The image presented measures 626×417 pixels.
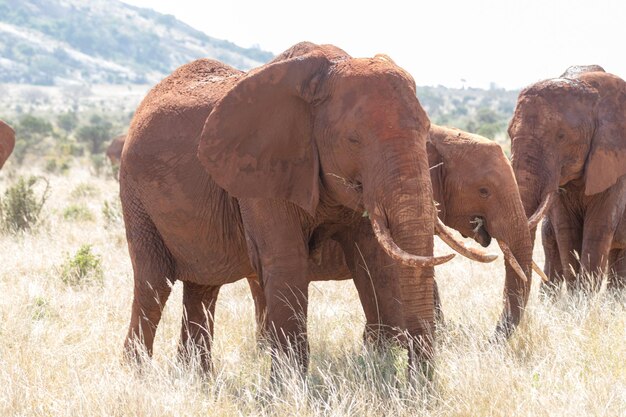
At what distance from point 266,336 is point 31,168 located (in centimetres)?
2485

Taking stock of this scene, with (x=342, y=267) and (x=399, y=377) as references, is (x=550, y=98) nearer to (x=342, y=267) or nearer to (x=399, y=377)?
(x=342, y=267)

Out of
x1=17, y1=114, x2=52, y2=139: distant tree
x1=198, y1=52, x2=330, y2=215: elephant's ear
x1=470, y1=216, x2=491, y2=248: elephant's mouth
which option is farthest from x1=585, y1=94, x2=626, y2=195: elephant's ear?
x1=17, y1=114, x2=52, y2=139: distant tree

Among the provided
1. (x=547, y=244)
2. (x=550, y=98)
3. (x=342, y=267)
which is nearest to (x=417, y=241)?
(x=342, y=267)

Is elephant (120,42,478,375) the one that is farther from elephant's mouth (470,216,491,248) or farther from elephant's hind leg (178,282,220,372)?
elephant's mouth (470,216,491,248)

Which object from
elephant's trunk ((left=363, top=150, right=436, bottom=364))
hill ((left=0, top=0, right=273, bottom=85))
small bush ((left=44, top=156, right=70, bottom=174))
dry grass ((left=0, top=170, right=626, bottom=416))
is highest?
hill ((left=0, top=0, right=273, bottom=85))

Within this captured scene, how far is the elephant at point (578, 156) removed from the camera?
830cm

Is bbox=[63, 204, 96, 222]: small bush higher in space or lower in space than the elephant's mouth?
lower

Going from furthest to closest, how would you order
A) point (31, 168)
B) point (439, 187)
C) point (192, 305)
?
point (31, 168), point (439, 187), point (192, 305)

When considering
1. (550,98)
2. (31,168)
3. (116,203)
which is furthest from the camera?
(31,168)

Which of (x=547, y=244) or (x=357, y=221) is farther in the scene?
(x=547, y=244)

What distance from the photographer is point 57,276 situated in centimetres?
982

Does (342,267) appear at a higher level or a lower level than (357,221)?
lower

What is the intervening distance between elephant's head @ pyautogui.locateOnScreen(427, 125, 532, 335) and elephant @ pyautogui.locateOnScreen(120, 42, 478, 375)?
1.71 metres

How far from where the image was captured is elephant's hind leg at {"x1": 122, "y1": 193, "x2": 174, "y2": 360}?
22.3 feet
